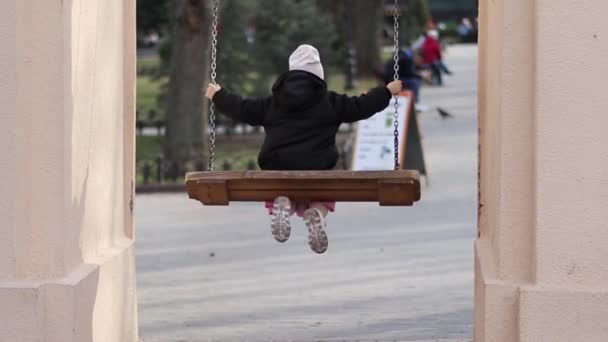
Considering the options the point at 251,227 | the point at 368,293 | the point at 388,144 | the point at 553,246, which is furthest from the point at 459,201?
the point at 553,246

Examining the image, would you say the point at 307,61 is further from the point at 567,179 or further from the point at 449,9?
the point at 449,9

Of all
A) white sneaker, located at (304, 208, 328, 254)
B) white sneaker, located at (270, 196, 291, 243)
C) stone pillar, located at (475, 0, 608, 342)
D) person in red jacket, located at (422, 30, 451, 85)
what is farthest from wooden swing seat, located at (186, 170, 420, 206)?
person in red jacket, located at (422, 30, 451, 85)

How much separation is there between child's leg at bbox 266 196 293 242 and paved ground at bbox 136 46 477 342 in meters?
1.52

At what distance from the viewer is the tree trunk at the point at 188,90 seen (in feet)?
79.6

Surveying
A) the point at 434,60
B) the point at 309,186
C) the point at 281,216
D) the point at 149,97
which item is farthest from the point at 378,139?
the point at 434,60

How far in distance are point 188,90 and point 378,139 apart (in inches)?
169

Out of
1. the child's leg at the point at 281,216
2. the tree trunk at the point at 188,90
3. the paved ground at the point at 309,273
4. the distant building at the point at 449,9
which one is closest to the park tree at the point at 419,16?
the distant building at the point at 449,9

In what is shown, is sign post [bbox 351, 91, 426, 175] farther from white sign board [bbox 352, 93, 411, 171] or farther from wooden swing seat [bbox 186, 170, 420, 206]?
wooden swing seat [bbox 186, 170, 420, 206]

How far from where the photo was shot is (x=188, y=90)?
24.6 m

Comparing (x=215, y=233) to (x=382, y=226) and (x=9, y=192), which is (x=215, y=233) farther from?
(x=9, y=192)

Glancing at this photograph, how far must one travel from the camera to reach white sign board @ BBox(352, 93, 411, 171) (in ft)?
69.5

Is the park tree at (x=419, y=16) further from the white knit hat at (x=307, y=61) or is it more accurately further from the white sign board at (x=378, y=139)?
the white knit hat at (x=307, y=61)

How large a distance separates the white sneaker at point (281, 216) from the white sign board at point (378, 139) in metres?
10.5

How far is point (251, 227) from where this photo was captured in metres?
18.8
